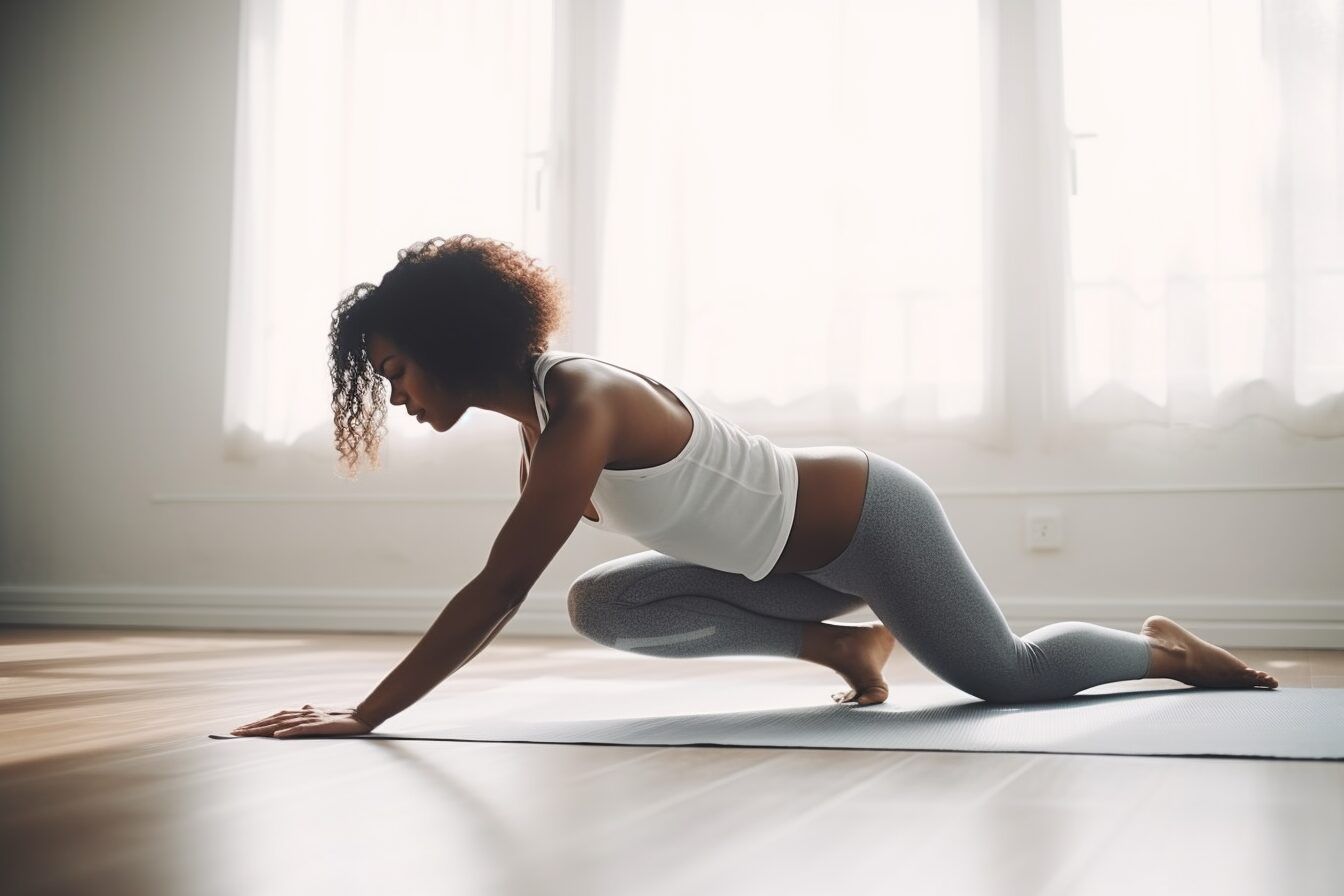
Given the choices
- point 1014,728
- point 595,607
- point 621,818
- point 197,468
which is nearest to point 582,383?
point 595,607

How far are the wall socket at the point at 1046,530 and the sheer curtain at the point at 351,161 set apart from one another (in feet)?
5.60

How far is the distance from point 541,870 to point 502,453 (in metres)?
2.99

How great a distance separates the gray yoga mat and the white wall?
1473 millimetres

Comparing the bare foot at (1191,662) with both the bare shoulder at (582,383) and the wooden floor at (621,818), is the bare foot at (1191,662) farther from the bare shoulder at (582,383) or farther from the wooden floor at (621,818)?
the bare shoulder at (582,383)

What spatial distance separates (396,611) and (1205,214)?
2.67 meters

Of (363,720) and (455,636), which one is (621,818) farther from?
(363,720)

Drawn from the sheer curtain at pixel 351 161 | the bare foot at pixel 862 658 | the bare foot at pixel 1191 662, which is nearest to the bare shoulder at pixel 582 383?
the bare foot at pixel 862 658

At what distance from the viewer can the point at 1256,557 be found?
3246 mm

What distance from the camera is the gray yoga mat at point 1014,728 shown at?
142cm

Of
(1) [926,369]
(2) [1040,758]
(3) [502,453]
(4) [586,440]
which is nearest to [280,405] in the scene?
(3) [502,453]

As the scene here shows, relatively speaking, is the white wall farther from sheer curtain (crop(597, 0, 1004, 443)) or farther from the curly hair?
the curly hair

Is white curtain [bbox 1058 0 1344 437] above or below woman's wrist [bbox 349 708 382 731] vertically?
above

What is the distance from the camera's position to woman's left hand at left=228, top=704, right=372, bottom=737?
→ 150 cm

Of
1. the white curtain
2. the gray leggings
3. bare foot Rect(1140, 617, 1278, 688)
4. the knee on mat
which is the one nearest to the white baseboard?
the white curtain
